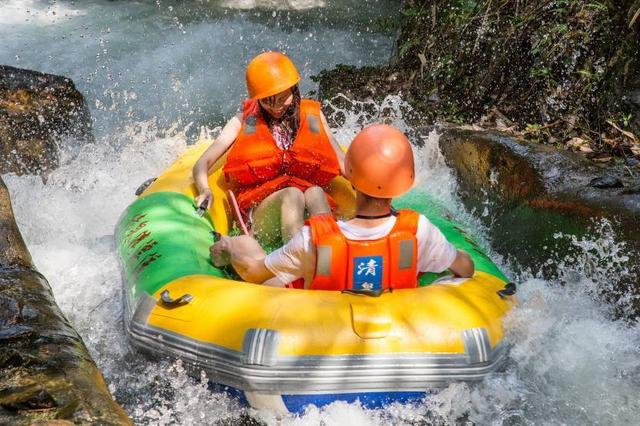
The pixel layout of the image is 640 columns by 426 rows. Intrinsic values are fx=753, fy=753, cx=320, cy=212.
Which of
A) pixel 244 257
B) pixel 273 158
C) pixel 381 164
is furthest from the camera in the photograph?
pixel 273 158

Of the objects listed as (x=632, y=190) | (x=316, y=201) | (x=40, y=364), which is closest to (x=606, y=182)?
(x=632, y=190)

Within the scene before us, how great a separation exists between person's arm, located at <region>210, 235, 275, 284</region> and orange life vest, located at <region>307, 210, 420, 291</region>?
0.38 m

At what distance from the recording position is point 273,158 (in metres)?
4.51

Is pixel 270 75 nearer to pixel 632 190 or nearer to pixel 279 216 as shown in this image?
pixel 279 216

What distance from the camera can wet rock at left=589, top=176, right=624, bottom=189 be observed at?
179 inches

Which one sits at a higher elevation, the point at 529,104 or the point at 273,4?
the point at 529,104

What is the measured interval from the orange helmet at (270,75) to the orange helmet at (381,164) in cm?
108

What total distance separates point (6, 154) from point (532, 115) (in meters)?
4.33

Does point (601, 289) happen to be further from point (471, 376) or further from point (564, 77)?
point (564, 77)

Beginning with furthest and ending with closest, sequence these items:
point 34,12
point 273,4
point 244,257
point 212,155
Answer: point 273,4 < point 34,12 < point 212,155 < point 244,257

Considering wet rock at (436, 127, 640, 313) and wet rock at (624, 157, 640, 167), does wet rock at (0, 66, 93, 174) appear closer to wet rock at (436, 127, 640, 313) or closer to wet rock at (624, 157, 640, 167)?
wet rock at (436, 127, 640, 313)

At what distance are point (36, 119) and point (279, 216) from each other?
313 centimetres

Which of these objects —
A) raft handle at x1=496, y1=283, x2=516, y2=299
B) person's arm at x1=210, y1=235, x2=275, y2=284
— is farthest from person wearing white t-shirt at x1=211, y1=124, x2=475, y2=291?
raft handle at x1=496, y1=283, x2=516, y2=299

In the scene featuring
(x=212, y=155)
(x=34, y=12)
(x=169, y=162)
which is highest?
(x=212, y=155)
